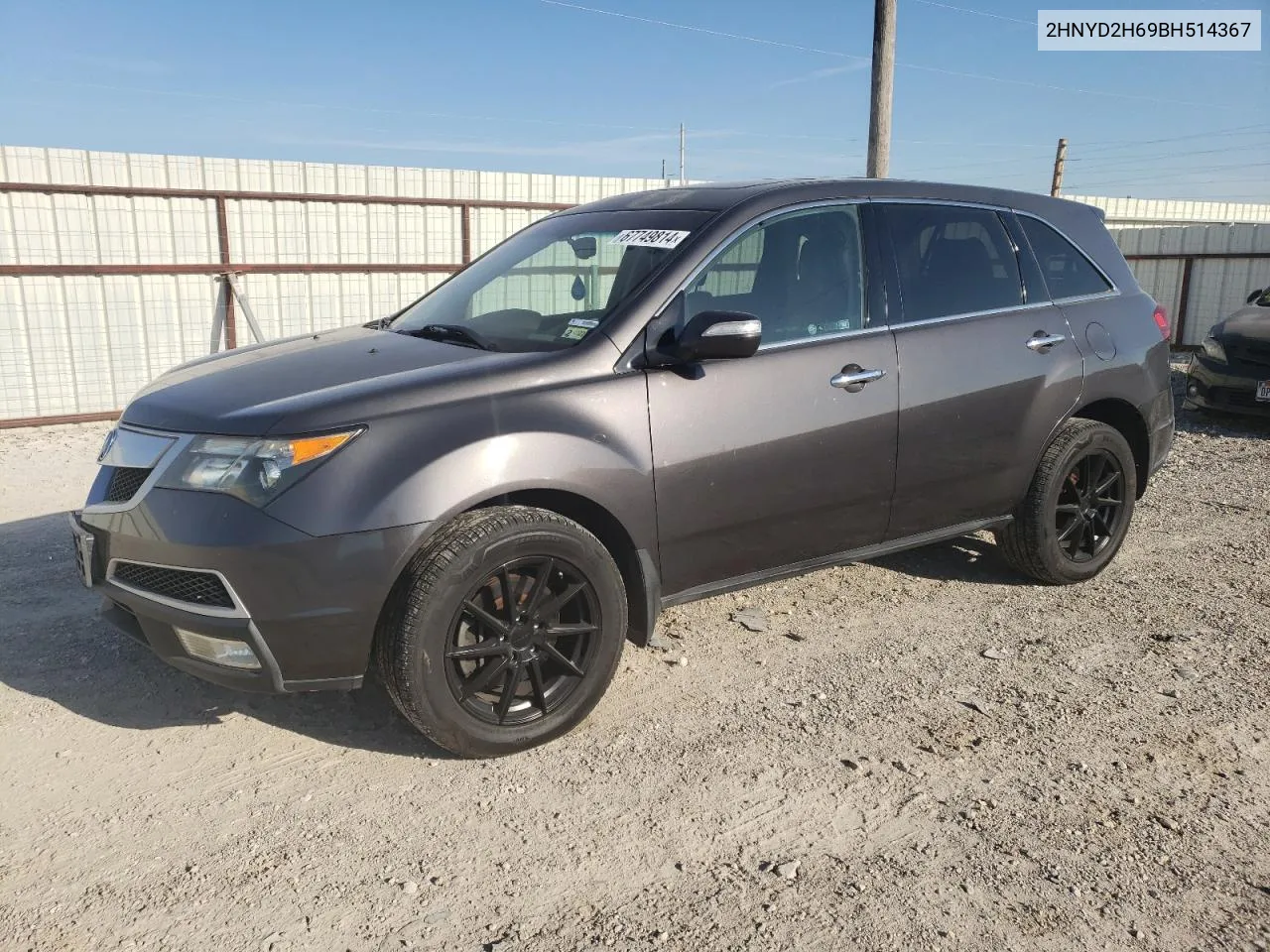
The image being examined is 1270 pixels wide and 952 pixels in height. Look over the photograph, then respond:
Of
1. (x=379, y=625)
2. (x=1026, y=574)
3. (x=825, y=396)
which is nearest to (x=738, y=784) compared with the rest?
(x=379, y=625)

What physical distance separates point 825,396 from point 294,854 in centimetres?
231

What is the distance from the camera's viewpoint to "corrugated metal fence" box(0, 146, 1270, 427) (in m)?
9.09

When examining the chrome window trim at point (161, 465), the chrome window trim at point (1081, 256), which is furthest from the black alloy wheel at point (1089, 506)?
the chrome window trim at point (161, 465)

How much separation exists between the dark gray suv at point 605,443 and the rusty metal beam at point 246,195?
5689mm

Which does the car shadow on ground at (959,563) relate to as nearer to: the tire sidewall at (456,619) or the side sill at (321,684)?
the tire sidewall at (456,619)

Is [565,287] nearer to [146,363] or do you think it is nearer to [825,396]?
[825,396]

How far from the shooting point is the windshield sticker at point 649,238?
362 cm

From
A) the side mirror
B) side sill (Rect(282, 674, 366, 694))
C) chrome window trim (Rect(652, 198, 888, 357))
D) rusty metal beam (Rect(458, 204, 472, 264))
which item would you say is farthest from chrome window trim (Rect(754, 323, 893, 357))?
rusty metal beam (Rect(458, 204, 472, 264))

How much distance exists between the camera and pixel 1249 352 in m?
8.49

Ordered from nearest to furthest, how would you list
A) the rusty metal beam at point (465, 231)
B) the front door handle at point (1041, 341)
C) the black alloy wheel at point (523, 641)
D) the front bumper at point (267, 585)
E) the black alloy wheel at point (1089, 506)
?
the front bumper at point (267, 585), the black alloy wheel at point (523, 641), the front door handle at point (1041, 341), the black alloy wheel at point (1089, 506), the rusty metal beam at point (465, 231)

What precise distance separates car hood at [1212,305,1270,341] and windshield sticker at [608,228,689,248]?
7.05m

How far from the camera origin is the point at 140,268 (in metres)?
9.41

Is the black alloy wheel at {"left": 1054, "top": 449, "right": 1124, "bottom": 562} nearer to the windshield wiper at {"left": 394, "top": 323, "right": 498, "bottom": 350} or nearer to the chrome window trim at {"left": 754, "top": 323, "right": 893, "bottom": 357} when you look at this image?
the chrome window trim at {"left": 754, "top": 323, "right": 893, "bottom": 357}

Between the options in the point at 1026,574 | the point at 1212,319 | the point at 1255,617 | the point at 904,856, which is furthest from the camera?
the point at 1212,319
